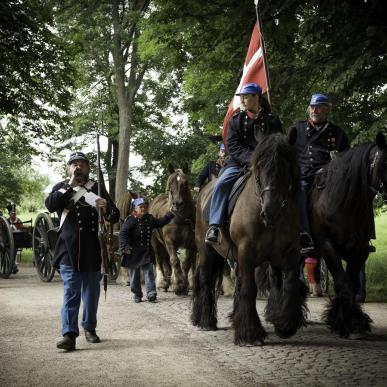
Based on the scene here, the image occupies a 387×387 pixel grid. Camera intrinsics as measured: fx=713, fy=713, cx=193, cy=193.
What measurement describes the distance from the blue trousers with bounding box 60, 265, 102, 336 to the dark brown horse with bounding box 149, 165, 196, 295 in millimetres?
5021

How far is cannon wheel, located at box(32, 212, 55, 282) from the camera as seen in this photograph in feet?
54.2

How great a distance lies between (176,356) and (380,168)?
3.12m

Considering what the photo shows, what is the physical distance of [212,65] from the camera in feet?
50.1

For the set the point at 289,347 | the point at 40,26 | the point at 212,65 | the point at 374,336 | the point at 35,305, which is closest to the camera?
the point at 289,347

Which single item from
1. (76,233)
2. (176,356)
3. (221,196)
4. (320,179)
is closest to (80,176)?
(76,233)

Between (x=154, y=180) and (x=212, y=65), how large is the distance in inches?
778

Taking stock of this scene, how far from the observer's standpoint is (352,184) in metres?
8.30

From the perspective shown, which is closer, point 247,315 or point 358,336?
point 247,315

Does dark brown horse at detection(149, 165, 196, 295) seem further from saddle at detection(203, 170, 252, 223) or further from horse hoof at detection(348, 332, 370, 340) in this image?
horse hoof at detection(348, 332, 370, 340)

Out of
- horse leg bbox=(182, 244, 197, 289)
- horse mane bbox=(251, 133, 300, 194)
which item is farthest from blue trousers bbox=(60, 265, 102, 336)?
horse leg bbox=(182, 244, 197, 289)

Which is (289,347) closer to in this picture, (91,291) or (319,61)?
(91,291)

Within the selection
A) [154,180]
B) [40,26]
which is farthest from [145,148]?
[40,26]

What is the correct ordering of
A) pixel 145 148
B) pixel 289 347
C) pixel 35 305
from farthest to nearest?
pixel 145 148 → pixel 35 305 → pixel 289 347

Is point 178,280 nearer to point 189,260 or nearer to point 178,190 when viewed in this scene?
point 189,260
